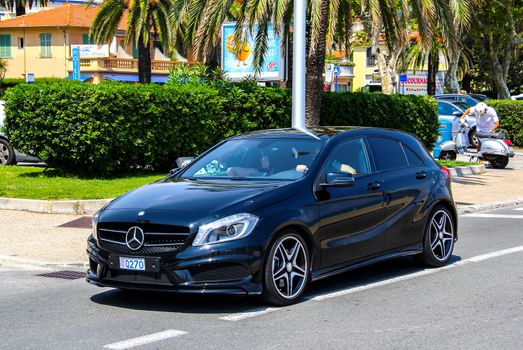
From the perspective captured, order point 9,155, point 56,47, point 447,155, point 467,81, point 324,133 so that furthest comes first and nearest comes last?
point 467,81, point 56,47, point 447,155, point 9,155, point 324,133

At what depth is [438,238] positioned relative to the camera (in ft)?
34.3

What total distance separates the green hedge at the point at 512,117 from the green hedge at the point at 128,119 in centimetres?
1769

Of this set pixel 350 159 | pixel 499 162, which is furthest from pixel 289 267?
pixel 499 162

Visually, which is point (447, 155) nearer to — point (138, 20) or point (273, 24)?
point (273, 24)

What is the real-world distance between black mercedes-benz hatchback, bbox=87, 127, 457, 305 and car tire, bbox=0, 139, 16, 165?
12.4m

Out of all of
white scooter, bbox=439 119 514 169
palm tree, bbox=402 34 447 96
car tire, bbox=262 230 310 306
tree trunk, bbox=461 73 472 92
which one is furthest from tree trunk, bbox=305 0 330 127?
tree trunk, bbox=461 73 472 92

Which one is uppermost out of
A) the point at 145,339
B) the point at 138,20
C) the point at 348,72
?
the point at 138,20

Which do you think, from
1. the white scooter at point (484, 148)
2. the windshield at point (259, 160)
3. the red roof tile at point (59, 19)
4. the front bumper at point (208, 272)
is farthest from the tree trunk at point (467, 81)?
the front bumper at point (208, 272)

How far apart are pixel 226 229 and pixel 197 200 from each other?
0.50m

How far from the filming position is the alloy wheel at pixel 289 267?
26.7ft

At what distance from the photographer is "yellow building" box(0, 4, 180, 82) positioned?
71.4 m

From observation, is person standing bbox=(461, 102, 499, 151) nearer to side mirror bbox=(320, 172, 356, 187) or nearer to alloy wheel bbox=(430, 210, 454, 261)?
alloy wheel bbox=(430, 210, 454, 261)

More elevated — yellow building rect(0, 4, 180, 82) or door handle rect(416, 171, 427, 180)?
yellow building rect(0, 4, 180, 82)

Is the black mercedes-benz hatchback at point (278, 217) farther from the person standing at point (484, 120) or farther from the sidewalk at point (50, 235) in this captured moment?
the person standing at point (484, 120)
